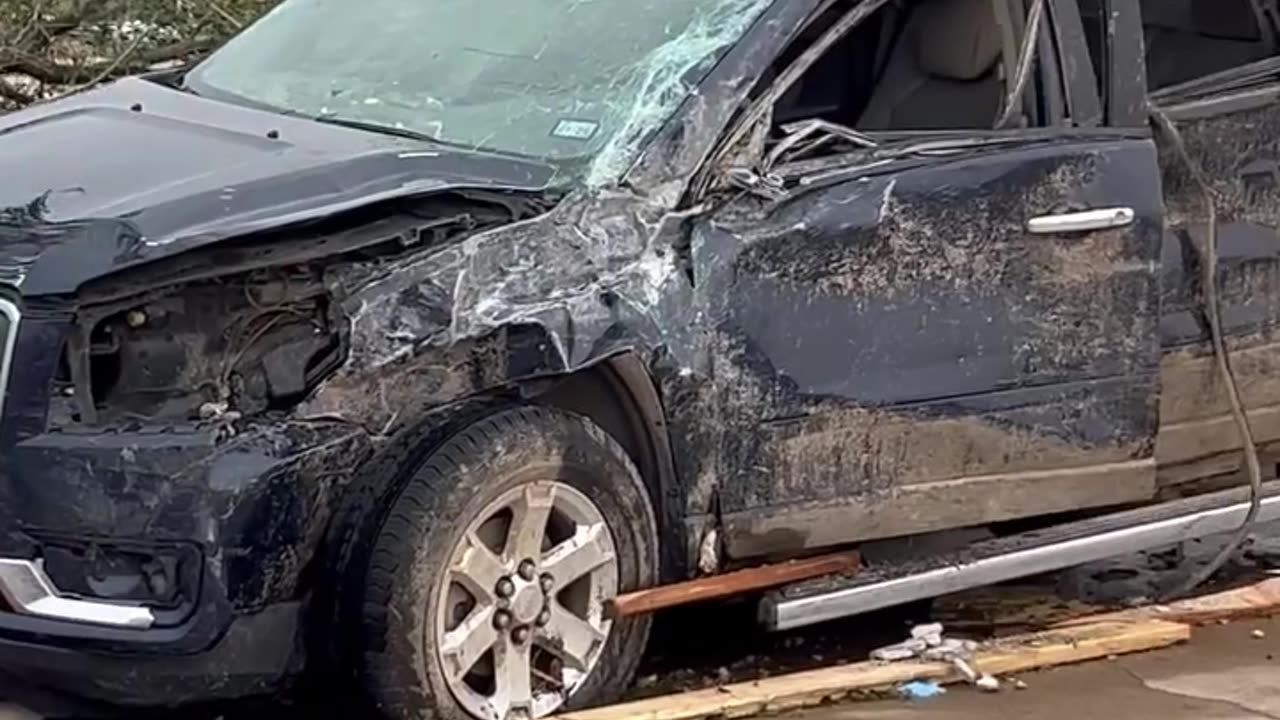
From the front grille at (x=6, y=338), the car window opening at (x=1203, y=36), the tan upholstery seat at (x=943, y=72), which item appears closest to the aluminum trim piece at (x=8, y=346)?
the front grille at (x=6, y=338)

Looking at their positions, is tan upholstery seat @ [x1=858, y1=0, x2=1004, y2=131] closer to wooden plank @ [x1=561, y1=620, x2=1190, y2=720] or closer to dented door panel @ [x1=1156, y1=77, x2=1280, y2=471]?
dented door panel @ [x1=1156, y1=77, x2=1280, y2=471]

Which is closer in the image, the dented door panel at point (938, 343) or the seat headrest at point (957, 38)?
the dented door panel at point (938, 343)

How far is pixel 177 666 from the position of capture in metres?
4.20

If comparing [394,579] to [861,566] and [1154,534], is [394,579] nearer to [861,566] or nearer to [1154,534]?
[861,566]

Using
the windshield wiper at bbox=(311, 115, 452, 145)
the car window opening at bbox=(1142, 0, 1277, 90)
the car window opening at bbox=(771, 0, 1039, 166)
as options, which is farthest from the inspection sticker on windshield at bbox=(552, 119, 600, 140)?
the car window opening at bbox=(1142, 0, 1277, 90)

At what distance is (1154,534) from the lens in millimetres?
5629

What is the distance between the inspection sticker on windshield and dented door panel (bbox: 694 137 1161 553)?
0.39m

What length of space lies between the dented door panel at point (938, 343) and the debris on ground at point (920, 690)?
360mm

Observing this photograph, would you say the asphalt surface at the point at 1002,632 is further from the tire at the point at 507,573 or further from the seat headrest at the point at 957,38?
the seat headrest at the point at 957,38

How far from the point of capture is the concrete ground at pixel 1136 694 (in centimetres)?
496

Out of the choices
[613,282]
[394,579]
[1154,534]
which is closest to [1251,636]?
[1154,534]

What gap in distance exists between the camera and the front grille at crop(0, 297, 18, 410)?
4180 millimetres

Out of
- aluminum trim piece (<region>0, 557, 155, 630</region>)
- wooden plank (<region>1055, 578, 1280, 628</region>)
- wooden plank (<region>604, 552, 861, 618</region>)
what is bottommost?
wooden plank (<region>1055, 578, 1280, 628</region>)

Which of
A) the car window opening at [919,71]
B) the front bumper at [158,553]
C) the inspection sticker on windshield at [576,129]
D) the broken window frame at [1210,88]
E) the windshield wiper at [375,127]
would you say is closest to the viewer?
the front bumper at [158,553]
